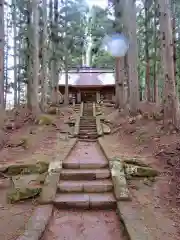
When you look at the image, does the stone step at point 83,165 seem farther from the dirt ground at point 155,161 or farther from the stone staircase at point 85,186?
the dirt ground at point 155,161

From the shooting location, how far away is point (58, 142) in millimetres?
11383

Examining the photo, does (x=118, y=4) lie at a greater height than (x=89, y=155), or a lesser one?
greater

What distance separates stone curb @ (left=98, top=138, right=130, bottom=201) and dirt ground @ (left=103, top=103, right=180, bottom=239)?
0.19 m

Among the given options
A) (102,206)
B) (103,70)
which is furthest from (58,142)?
(103,70)

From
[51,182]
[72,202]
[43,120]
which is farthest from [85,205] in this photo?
[43,120]

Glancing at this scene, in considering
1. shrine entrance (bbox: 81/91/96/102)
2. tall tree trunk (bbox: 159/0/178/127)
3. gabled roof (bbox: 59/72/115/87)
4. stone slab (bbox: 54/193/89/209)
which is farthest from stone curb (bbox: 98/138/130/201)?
shrine entrance (bbox: 81/91/96/102)

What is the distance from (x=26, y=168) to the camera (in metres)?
7.22

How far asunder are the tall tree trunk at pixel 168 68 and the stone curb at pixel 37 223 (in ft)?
20.1

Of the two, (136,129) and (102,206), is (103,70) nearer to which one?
(136,129)

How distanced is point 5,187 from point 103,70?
31.5m

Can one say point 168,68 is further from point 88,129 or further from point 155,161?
point 88,129

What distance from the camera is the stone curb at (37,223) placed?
4118mm

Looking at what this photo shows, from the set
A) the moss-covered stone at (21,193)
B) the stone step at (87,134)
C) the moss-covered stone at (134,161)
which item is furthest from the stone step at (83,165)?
the stone step at (87,134)

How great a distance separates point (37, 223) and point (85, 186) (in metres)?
1.84
